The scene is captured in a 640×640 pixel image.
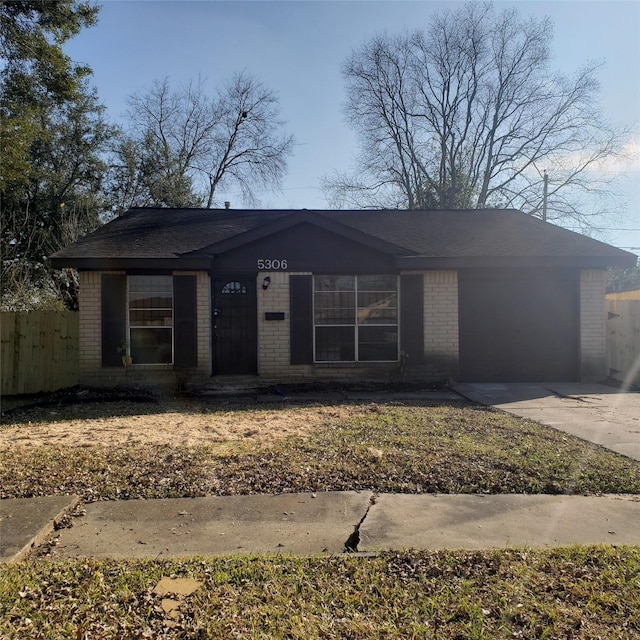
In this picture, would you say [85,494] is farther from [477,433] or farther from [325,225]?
[325,225]

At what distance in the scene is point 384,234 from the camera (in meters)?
12.6

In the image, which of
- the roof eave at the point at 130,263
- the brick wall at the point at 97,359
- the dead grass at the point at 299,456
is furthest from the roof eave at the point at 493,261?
the brick wall at the point at 97,359

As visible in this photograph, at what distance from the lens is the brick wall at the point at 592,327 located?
11328 millimetres

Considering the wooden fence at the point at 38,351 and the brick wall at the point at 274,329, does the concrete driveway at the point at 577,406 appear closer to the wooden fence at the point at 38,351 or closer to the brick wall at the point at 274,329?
the brick wall at the point at 274,329

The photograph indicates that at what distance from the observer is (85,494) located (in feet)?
14.6

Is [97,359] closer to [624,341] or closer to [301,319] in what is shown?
[301,319]

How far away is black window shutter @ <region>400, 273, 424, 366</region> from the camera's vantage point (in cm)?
1116

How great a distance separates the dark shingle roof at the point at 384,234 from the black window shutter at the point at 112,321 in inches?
26.0

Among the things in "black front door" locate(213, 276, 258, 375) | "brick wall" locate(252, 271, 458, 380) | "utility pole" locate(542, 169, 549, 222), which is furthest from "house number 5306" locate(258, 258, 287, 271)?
"utility pole" locate(542, 169, 549, 222)

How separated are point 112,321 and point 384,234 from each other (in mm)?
6769

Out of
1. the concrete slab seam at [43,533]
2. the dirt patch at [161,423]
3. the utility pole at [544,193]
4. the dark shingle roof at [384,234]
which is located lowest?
the concrete slab seam at [43,533]

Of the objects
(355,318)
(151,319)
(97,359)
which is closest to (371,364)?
(355,318)

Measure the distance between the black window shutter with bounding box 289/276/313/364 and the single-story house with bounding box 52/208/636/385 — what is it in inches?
0.9

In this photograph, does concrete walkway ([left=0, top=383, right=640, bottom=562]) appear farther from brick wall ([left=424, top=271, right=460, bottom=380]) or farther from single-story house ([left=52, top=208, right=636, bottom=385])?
brick wall ([left=424, top=271, right=460, bottom=380])
